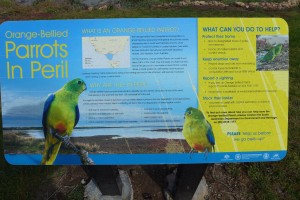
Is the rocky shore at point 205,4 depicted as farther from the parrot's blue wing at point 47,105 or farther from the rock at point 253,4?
the parrot's blue wing at point 47,105

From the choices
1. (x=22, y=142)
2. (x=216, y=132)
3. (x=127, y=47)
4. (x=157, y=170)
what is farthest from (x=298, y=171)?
(x=22, y=142)

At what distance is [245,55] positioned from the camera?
6.53 feet

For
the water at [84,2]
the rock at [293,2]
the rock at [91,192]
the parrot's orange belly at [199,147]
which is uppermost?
the rock at [293,2]

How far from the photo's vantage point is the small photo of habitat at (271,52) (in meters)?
2.00

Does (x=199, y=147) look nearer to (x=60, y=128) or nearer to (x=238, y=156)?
(x=238, y=156)

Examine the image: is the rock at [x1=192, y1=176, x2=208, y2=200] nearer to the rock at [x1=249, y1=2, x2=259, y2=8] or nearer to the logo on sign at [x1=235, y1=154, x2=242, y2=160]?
the logo on sign at [x1=235, y1=154, x2=242, y2=160]

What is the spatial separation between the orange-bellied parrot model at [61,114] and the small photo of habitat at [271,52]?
3.23 ft

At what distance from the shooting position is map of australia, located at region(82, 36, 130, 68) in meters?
1.97

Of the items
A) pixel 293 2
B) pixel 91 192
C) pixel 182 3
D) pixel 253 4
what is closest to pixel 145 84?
pixel 91 192

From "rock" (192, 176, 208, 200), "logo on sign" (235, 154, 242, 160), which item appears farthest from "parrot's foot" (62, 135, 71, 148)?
"rock" (192, 176, 208, 200)

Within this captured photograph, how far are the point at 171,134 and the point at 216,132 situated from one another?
0.84ft

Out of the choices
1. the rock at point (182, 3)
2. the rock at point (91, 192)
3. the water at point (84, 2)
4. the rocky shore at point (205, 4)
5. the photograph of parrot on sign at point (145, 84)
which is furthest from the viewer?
the water at point (84, 2)

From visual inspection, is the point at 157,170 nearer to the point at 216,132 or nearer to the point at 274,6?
the point at 216,132

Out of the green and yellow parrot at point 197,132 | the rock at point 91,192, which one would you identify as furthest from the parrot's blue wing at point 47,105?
the rock at point 91,192
